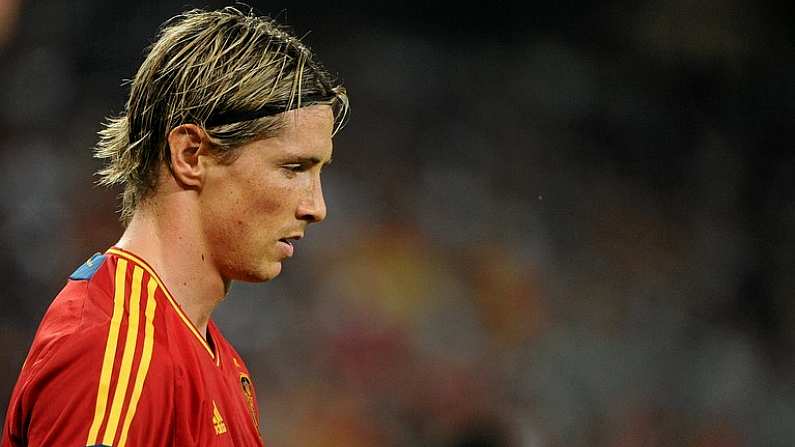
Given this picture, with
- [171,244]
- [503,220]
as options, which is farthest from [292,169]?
[503,220]

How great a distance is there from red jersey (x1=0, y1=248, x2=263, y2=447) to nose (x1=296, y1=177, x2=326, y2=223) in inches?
7.7

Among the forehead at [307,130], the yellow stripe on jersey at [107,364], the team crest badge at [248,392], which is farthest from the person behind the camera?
the team crest badge at [248,392]

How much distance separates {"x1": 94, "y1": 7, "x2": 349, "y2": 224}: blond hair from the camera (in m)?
1.17

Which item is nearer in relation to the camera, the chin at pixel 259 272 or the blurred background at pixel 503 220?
the chin at pixel 259 272

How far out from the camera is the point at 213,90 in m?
1.18

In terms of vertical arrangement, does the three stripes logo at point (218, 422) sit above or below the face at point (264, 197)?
below

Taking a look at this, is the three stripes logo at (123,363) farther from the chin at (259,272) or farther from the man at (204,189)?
the chin at (259,272)

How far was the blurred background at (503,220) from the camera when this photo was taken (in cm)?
334

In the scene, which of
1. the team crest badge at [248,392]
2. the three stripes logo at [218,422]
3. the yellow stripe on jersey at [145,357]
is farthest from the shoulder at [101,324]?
the team crest badge at [248,392]

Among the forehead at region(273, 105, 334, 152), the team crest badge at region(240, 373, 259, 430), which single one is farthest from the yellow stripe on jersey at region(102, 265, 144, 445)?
the team crest badge at region(240, 373, 259, 430)

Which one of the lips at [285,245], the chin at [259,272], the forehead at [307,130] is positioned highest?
the forehead at [307,130]

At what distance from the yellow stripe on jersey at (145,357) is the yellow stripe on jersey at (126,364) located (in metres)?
0.01

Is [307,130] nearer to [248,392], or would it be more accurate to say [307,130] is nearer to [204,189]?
[204,189]

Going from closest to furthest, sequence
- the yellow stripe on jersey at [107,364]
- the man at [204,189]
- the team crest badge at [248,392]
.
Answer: the yellow stripe on jersey at [107,364] < the man at [204,189] < the team crest badge at [248,392]
